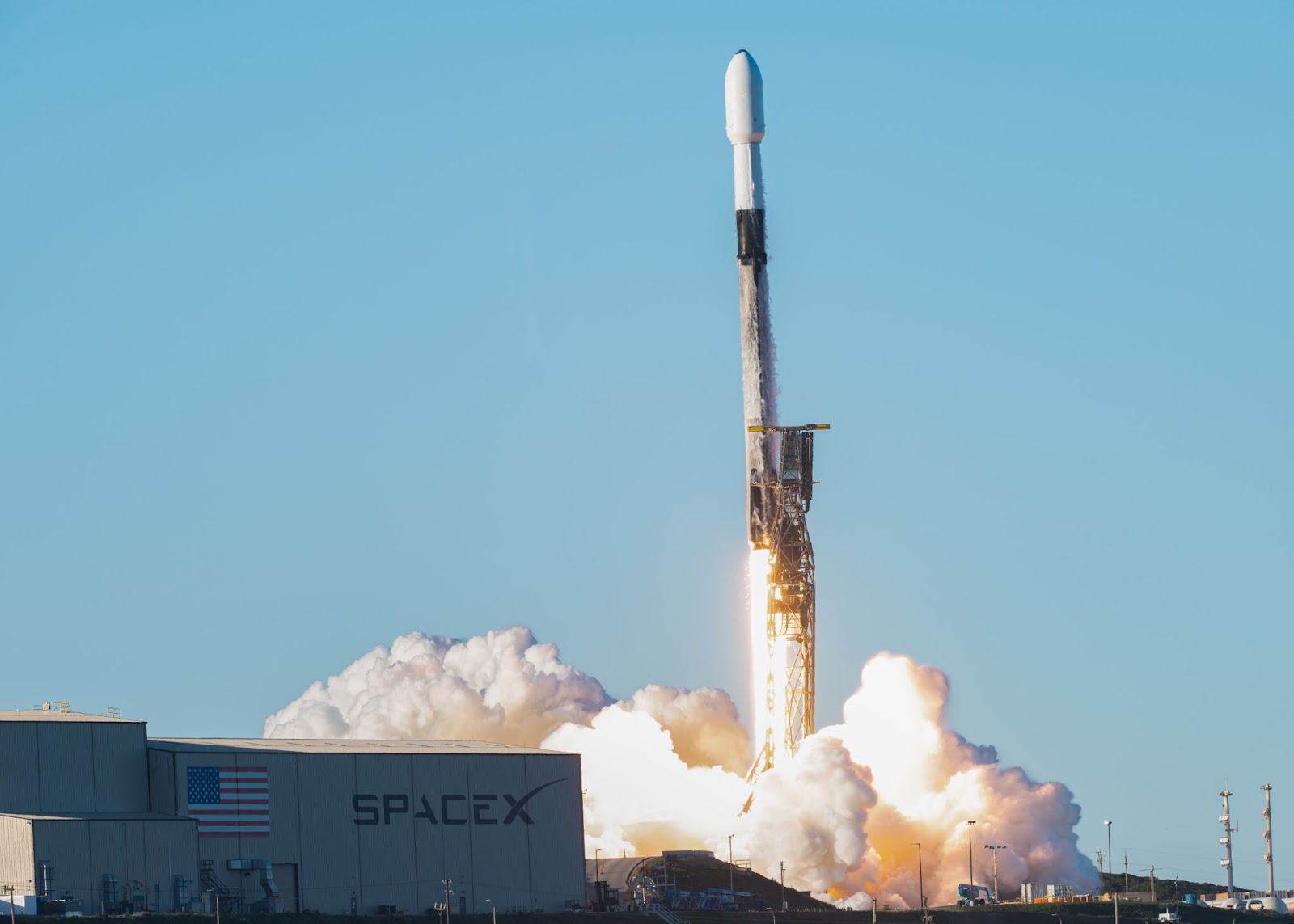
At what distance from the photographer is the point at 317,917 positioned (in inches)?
5182

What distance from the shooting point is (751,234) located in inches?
5994

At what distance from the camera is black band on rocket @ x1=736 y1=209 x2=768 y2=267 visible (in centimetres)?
15225

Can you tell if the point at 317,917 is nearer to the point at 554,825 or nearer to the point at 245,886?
the point at 245,886

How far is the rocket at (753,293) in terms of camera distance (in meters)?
153

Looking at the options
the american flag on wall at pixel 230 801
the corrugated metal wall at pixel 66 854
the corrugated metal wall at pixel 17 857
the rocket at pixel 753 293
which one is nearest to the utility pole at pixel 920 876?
the rocket at pixel 753 293

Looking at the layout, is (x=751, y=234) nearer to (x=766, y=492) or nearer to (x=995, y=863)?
(x=766, y=492)

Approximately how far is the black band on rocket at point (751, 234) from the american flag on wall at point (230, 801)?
3970 cm

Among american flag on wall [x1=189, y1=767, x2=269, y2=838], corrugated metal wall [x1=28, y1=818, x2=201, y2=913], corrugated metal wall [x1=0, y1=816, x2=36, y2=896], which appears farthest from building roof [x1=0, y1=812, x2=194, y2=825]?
american flag on wall [x1=189, y1=767, x2=269, y2=838]

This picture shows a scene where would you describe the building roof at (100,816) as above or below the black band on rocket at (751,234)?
below

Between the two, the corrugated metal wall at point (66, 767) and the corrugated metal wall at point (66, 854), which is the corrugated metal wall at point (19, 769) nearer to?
the corrugated metal wall at point (66, 767)

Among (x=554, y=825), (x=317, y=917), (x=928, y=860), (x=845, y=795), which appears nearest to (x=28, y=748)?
(x=317, y=917)

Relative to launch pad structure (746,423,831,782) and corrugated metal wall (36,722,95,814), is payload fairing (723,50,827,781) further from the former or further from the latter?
corrugated metal wall (36,722,95,814)

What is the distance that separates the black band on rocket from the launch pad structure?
961cm

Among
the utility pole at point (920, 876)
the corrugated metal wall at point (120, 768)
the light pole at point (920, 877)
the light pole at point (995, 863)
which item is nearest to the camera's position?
the corrugated metal wall at point (120, 768)
